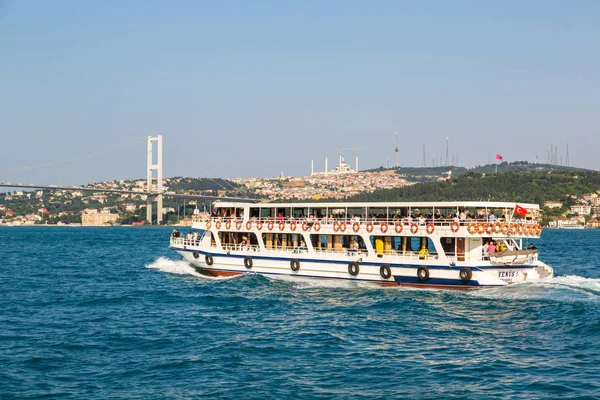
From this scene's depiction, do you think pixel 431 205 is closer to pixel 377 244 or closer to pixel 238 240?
pixel 377 244

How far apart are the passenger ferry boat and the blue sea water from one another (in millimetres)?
936

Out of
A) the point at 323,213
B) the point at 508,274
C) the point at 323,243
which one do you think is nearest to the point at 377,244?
the point at 323,213

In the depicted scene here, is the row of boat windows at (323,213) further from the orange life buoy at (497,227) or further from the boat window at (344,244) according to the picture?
the orange life buoy at (497,227)

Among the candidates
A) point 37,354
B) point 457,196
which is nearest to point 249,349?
→ point 37,354

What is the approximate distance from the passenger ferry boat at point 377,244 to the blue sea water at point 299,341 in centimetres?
94

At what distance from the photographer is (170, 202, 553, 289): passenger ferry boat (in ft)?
100

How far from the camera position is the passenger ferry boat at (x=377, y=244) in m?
30.5

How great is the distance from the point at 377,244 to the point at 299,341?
39.6 feet

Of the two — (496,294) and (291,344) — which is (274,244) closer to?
(496,294)

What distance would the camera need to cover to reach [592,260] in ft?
182

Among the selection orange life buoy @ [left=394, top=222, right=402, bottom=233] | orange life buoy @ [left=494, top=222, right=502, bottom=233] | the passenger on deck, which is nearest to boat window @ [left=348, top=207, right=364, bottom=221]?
orange life buoy @ [left=394, top=222, right=402, bottom=233]

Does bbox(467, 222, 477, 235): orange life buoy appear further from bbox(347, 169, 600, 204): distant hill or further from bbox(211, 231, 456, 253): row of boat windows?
bbox(347, 169, 600, 204): distant hill

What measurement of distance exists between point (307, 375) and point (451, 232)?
1435 centimetres

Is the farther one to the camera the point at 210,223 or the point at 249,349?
the point at 210,223
